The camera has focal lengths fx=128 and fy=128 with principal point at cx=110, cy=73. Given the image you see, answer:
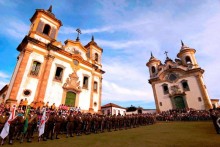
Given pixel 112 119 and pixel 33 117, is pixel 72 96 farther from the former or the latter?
pixel 33 117

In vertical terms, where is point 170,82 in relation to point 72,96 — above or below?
above

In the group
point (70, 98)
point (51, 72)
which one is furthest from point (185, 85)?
point (51, 72)

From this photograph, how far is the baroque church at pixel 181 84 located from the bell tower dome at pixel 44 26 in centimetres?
2404

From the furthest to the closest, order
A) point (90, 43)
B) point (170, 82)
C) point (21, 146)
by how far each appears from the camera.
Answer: point (170, 82) < point (90, 43) < point (21, 146)

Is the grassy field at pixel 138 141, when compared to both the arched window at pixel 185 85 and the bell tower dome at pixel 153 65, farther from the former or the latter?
the bell tower dome at pixel 153 65

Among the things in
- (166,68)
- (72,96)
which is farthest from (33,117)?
(166,68)

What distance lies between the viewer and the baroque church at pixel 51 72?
47.0 ft

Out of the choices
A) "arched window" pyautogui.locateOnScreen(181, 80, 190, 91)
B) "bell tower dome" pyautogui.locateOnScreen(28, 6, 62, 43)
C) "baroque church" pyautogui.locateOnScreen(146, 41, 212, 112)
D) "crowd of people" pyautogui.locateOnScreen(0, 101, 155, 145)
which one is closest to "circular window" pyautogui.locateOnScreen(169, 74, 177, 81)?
"baroque church" pyautogui.locateOnScreen(146, 41, 212, 112)

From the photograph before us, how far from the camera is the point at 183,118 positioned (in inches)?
826

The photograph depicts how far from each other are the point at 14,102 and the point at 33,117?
290 inches

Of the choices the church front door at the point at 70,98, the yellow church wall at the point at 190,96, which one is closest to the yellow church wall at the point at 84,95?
the church front door at the point at 70,98

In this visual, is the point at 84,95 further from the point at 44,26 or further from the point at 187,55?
the point at 187,55

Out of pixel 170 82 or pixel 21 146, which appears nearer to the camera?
pixel 21 146

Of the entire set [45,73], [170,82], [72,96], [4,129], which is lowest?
[4,129]
